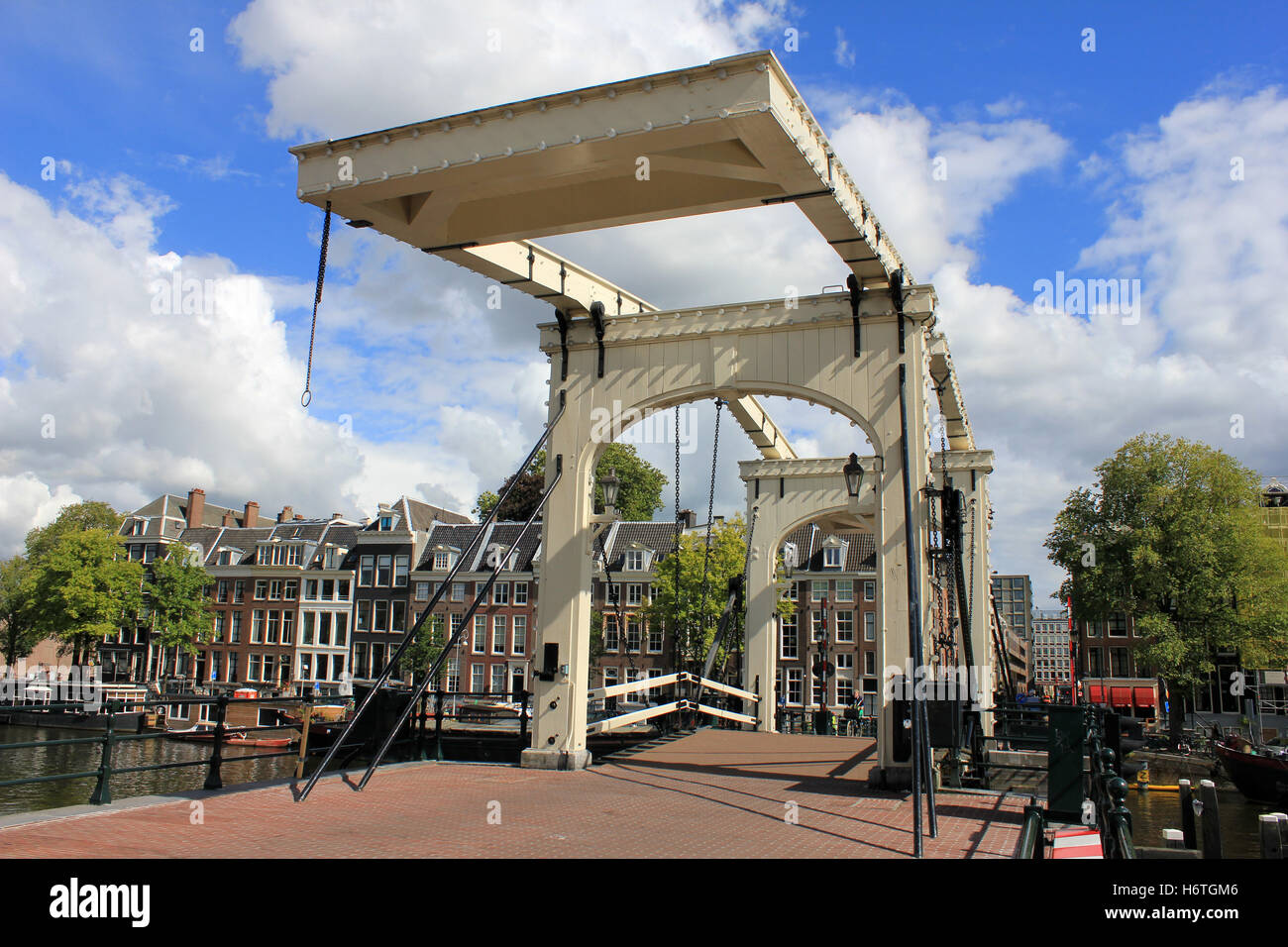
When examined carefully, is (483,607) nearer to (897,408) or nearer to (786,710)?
(786,710)

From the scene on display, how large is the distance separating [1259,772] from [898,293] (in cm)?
2556

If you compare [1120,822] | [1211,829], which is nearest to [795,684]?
[1211,829]

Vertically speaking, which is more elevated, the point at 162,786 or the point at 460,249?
the point at 460,249

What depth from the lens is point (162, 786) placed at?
91.9 feet

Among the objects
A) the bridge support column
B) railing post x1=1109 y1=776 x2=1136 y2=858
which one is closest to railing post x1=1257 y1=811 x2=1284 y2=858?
railing post x1=1109 y1=776 x2=1136 y2=858

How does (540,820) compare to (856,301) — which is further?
(856,301)

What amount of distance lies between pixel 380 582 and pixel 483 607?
24.6 feet

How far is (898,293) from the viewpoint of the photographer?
11.5 meters

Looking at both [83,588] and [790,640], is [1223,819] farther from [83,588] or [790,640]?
[83,588]

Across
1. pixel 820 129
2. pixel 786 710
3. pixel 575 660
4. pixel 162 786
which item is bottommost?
pixel 162 786
